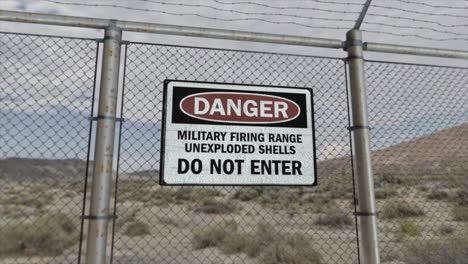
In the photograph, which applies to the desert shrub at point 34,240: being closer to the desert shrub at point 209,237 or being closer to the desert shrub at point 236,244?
the desert shrub at point 209,237

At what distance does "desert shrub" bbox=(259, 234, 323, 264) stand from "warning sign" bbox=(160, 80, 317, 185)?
19.0 feet

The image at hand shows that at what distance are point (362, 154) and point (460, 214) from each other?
48.4 ft

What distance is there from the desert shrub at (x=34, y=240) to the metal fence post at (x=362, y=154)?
890cm

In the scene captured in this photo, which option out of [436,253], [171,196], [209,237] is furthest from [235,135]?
[171,196]

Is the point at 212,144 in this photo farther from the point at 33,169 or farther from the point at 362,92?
the point at 33,169

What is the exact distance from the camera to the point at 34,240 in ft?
33.1

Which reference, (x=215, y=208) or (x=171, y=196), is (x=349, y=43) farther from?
(x=171, y=196)

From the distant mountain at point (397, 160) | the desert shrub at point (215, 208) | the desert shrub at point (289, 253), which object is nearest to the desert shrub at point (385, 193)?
the distant mountain at point (397, 160)

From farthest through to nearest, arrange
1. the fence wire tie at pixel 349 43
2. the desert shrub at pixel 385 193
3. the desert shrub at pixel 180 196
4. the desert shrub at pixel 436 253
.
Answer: the desert shrub at pixel 385 193 < the desert shrub at pixel 180 196 < the desert shrub at pixel 436 253 < the fence wire tie at pixel 349 43

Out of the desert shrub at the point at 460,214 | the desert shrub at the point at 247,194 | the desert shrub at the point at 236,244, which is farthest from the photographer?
the desert shrub at the point at 247,194

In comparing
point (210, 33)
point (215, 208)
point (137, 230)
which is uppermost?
point (210, 33)

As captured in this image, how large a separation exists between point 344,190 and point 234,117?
74.3ft

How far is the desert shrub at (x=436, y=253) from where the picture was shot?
7.90 m

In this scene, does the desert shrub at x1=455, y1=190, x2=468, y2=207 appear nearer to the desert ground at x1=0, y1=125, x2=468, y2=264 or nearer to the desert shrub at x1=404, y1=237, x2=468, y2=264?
the desert ground at x1=0, y1=125, x2=468, y2=264
